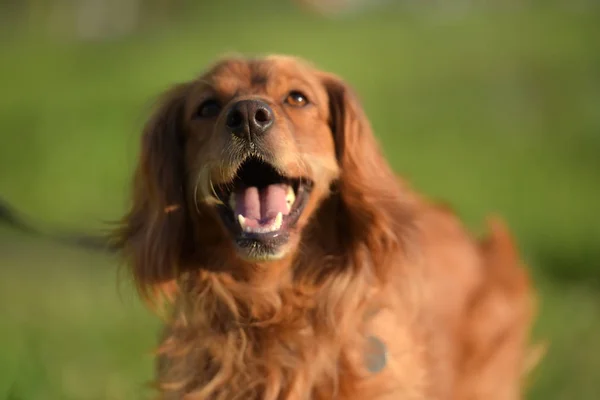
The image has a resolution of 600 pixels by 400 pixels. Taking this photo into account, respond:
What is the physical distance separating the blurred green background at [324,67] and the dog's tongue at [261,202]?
759mm

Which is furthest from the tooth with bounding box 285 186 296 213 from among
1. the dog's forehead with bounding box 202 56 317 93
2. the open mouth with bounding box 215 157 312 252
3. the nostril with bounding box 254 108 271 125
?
the dog's forehead with bounding box 202 56 317 93

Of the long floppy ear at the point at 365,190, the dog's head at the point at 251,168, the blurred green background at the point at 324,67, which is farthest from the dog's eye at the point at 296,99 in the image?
the blurred green background at the point at 324,67

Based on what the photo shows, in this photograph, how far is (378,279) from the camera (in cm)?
359

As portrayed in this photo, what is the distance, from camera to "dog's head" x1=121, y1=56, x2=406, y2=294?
330 cm

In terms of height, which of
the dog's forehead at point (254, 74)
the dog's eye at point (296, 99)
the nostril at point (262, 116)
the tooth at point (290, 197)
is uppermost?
the dog's forehead at point (254, 74)

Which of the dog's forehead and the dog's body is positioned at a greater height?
the dog's forehead

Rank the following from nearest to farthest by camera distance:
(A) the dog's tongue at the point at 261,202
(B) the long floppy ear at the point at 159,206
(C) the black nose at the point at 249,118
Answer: (C) the black nose at the point at 249,118
(A) the dog's tongue at the point at 261,202
(B) the long floppy ear at the point at 159,206

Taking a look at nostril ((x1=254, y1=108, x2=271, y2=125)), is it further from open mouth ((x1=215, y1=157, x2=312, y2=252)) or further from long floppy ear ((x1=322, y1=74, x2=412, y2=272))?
long floppy ear ((x1=322, y1=74, x2=412, y2=272))

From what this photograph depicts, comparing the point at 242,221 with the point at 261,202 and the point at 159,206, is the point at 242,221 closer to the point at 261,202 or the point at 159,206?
the point at 261,202

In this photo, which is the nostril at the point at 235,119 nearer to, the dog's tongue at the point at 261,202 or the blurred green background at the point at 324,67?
the dog's tongue at the point at 261,202

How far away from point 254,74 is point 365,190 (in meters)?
0.71

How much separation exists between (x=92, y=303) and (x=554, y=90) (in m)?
9.23

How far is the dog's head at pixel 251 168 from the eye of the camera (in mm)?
3299

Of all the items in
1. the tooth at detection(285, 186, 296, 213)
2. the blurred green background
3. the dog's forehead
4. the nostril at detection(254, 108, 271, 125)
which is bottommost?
the blurred green background
